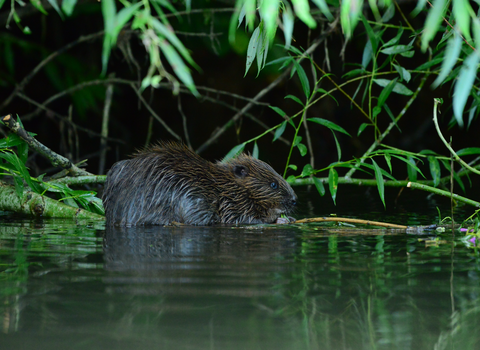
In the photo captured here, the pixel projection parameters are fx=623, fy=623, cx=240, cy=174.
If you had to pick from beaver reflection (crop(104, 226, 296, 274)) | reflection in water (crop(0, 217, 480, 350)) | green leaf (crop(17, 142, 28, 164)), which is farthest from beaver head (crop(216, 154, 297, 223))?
green leaf (crop(17, 142, 28, 164))

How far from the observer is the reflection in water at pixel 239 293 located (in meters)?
1.62

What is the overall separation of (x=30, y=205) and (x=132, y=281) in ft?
5.95

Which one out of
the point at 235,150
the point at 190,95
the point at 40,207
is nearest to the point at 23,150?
the point at 40,207

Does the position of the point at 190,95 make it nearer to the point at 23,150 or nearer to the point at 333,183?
the point at 23,150

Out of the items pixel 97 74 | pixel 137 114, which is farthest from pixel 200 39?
pixel 137 114

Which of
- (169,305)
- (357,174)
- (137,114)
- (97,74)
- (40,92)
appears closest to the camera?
(169,305)

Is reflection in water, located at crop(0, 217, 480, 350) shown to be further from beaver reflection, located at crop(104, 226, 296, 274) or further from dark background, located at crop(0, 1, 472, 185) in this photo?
dark background, located at crop(0, 1, 472, 185)

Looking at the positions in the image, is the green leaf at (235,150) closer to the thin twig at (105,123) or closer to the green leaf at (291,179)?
the green leaf at (291,179)

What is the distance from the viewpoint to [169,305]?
6.07 ft

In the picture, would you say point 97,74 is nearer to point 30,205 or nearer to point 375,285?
point 30,205

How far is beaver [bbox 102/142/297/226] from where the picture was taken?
364 centimetres

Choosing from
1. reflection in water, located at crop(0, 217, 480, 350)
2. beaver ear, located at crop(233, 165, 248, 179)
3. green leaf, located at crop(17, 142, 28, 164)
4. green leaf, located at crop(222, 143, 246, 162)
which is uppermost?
green leaf, located at crop(222, 143, 246, 162)

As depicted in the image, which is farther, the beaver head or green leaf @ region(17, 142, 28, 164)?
the beaver head

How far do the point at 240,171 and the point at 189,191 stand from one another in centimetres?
52
